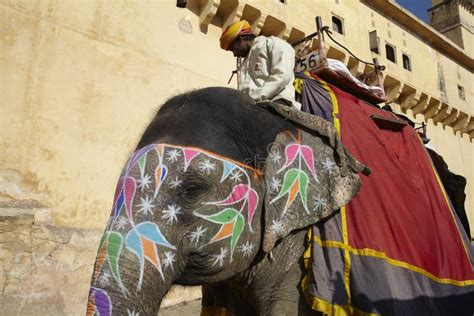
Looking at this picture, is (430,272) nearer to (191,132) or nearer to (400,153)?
(400,153)

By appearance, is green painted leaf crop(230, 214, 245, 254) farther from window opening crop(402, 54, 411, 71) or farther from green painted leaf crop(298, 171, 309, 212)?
window opening crop(402, 54, 411, 71)

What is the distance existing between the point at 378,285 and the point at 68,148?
578 cm

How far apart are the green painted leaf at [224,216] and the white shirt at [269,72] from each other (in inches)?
29.3

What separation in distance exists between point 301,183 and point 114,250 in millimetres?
919

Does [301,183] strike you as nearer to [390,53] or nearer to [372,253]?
[372,253]

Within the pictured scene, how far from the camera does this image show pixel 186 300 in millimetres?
7410

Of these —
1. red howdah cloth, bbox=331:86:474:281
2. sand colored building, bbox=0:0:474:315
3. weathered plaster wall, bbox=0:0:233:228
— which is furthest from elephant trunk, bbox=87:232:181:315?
weathered plaster wall, bbox=0:0:233:228

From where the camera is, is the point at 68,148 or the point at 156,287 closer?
the point at 156,287

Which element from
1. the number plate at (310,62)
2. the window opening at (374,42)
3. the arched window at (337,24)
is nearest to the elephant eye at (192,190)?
the number plate at (310,62)

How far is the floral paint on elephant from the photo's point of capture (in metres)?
1.41

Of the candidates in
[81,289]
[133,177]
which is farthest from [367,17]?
[133,177]

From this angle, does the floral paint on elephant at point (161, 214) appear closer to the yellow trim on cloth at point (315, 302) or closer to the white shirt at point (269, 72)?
the yellow trim on cloth at point (315, 302)

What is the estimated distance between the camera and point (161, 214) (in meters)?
1.52

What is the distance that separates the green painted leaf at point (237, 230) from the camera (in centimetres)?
166
